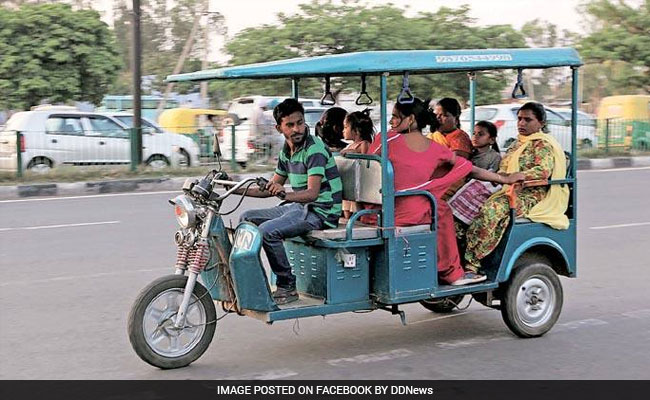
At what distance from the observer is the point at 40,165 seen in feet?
53.9

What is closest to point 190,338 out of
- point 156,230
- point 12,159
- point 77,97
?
point 156,230

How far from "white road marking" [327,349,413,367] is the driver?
459 mm

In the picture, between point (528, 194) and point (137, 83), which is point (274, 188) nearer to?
point (528, 194)

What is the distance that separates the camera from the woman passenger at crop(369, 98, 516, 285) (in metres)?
5.39

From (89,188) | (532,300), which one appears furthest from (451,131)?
(89,188)

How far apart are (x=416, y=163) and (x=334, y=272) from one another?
815 millimetres

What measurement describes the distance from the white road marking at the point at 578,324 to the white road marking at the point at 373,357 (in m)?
1.22

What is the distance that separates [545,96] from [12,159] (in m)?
30.9

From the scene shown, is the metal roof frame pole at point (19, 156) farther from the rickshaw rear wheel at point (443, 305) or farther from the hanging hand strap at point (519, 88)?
the hanging hand strap at point (519, 88)

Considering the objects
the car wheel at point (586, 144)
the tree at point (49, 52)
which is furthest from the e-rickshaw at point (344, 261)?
the tree at point (49, 52)

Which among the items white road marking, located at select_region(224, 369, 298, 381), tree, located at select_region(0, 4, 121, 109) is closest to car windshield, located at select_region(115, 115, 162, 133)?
tree, located at select_region(0, 4, 121, 109)

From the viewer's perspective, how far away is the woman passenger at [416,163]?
17.7 ft
